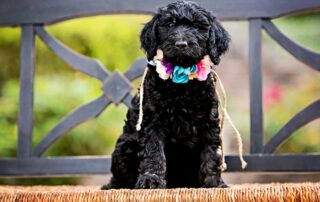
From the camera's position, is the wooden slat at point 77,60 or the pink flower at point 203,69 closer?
the pink flower at point 203,69

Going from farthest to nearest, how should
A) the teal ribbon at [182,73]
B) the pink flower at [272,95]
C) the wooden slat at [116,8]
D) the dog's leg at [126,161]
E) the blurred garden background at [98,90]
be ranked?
the pink flower at [272,95] → the blurred garden background at [98,90] → the wooden slat at [116,8] → the dog's leg at [126,161] → the teal ribbon at [182,73]

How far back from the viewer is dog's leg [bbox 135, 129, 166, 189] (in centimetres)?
262

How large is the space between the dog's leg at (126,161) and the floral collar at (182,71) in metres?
0.34

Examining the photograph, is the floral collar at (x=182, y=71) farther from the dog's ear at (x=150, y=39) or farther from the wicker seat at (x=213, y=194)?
the wicker seat at (x=213, y=194)

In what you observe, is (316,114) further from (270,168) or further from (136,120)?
(136,120)

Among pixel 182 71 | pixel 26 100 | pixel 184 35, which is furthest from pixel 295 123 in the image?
pixel 26 100

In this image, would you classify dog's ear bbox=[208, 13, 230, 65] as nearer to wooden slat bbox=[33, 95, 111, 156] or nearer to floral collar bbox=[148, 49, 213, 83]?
floral collar bbox=[148, 49, 213, 83]

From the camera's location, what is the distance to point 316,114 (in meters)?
3.45

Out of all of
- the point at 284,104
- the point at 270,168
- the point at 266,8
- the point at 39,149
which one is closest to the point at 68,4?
the point at 39,149

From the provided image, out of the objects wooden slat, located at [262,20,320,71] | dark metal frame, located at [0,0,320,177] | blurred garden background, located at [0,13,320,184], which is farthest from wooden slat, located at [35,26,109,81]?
blurred garden background, located at [0,13,320,184]

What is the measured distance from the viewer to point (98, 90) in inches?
204

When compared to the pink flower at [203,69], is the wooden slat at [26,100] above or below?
below

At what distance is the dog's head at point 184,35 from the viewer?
104 inches

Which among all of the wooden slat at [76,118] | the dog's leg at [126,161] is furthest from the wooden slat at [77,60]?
the dog's leg at [126,161]
